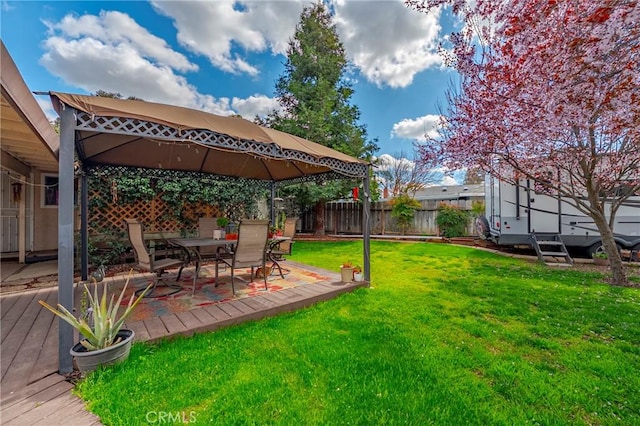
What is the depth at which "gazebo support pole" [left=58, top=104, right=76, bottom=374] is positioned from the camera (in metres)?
2.27

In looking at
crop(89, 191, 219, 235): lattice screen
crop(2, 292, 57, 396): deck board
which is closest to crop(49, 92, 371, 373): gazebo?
crop(2, 292, 57, 396): deck board

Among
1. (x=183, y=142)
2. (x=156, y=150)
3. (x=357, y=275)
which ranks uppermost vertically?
(x=156, y=150)

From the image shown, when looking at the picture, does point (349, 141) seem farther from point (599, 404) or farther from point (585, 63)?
point (599, 404)

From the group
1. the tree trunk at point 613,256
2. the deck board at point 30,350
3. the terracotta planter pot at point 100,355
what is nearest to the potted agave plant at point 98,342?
the terracotta planter pot at point 100,355

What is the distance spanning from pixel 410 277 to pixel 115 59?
Answer: 331 inches

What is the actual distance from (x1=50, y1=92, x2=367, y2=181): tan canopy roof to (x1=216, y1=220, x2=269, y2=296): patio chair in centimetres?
104

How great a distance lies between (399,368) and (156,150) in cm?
545

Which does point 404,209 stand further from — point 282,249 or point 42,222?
point 42,222

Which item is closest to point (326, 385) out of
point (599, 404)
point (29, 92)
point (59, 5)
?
point (599, 404)

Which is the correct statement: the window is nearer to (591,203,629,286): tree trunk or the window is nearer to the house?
the house

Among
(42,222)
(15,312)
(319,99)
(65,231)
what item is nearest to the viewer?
(65,231)

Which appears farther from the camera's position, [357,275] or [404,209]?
[404,209]

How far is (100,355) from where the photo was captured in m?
2.21

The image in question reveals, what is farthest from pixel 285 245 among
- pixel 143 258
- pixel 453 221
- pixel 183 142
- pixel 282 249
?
pixel 453 221
